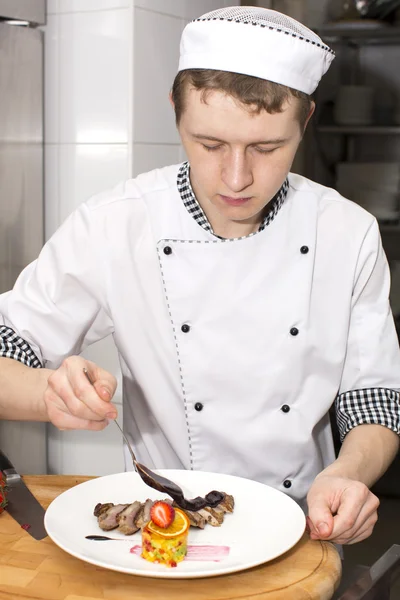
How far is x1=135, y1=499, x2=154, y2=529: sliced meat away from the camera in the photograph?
1.19 m

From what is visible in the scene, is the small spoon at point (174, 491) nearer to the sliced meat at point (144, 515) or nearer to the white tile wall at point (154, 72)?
the sliced meat at point (144, 515)

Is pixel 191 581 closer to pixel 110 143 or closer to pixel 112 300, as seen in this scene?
pixel 112 300

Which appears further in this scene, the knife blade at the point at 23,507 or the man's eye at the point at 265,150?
the man's eye at the point at 265,150

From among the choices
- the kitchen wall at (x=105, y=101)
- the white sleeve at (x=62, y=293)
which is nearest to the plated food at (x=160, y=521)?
the white sleeve at (x=62, y=293)

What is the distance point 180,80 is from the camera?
4.66 ft

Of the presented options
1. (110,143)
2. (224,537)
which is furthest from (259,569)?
(110,143)

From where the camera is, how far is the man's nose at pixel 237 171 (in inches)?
53.0

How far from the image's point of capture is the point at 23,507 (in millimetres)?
1282

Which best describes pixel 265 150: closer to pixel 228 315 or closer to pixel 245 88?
pixel 245 88

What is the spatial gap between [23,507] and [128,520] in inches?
7.3

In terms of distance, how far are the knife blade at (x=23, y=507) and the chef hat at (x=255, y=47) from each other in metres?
0.73

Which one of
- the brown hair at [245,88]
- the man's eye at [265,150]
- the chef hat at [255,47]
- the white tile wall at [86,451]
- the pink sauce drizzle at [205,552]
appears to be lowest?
the white tile wall at [86,451]

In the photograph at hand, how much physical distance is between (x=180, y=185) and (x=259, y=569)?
79cm

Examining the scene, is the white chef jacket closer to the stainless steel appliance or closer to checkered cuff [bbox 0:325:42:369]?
checkered cuff [bbox 0:325:42:369]
